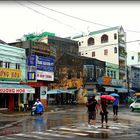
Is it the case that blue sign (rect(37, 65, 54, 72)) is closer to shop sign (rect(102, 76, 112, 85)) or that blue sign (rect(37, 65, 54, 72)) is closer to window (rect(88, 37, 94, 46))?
shop sign (rect(102, 76, 112, 85))

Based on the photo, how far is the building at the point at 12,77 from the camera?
120ft

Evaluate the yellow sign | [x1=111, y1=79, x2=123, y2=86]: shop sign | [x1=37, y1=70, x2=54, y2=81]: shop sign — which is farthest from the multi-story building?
the yellow sign

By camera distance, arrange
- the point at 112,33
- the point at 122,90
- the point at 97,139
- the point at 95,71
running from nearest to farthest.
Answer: the point at 97,139 → the point at 95,71 → the point at 122,90 → the point at 112,33

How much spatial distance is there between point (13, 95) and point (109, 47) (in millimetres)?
41495

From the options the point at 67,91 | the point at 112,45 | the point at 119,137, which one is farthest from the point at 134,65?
the point at 119,137

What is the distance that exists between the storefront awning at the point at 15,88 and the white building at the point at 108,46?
121 feet

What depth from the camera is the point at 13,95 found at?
39.2 meters

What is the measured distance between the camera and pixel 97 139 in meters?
14.6

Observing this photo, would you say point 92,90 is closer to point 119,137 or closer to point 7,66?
point 7,66

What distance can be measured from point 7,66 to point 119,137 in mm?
24850

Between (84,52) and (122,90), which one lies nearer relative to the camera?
(122,90)

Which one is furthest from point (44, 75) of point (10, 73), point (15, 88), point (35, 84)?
point (15, 88)

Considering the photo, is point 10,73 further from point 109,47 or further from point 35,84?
point 109,47

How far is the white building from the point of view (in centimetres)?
7525
